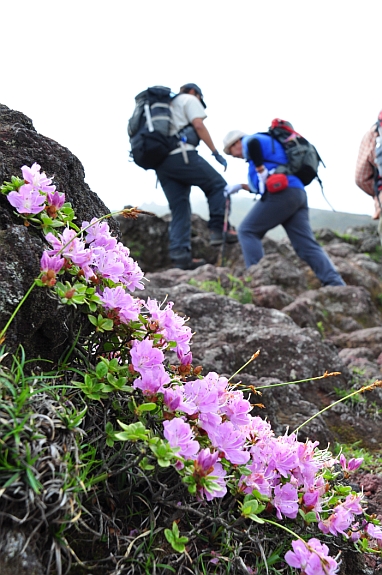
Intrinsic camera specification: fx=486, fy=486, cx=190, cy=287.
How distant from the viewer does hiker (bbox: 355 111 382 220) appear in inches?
288

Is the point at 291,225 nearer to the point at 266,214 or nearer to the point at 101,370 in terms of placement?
the point at 266,214

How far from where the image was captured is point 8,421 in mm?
1166

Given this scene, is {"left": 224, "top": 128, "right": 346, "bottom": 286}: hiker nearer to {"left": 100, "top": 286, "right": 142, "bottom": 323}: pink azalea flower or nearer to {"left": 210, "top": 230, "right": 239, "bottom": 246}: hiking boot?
{"left": 210, "top": 230, "right": 239, "bottom": 246}: hiking boot

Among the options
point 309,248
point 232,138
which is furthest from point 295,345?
point 232,138

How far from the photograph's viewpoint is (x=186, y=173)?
374 inches

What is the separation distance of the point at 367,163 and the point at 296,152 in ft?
4.63

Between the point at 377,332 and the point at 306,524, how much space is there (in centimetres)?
522

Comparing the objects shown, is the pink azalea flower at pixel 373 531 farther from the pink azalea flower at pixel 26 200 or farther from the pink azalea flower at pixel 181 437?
the pink azalea flower at pixel 26 200

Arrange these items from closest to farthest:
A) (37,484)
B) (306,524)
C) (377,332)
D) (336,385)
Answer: (37,484)
(306,524)
(336,385)
(377,332)

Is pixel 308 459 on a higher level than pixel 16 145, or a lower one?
lower

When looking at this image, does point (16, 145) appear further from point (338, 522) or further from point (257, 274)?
point (257, 274)

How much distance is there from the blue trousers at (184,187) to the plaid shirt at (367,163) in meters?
3.05

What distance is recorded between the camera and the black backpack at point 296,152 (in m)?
8.66

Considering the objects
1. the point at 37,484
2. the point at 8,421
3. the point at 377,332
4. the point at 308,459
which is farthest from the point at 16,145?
the point at 377,332
